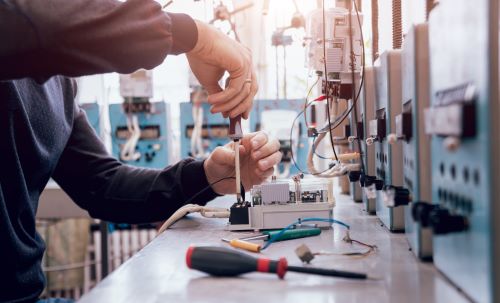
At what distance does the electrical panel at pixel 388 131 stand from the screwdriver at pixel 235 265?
0.22 m

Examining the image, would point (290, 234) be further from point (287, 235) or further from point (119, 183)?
point (119, 183)

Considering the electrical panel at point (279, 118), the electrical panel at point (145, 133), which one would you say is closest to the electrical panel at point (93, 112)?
the electrical panel at point (145, 133)

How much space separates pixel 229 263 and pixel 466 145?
1.07 ft

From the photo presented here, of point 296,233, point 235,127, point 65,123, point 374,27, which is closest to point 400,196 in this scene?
point 296,233

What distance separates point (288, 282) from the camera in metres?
0.63

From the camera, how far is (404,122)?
0.76 m

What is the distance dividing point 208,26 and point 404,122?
16.3 inches

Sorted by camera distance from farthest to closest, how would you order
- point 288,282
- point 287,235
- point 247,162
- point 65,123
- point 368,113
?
point 65,123 < point 247,162 < point 368,113 < point 287,235 < point 288,282

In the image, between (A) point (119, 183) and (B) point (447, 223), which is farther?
(A) point (119, 183)

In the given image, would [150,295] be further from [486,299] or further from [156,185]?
[156,185]

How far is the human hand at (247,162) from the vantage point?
3.89 feet

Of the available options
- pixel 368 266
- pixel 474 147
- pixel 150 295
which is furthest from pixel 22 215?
pixel 474 147

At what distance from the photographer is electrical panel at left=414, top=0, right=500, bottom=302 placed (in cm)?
48

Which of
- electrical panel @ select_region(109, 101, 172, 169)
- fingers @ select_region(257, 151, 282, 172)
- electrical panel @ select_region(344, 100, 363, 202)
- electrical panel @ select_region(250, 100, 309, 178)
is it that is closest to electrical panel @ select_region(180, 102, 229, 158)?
electrical panel @ select_region(109, 101, 172, 169)
